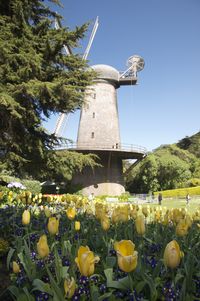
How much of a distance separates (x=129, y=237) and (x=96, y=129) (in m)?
27.9

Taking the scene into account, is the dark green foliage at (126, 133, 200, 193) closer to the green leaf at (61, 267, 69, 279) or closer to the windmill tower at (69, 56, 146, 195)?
the windmill tower at (69, 56, 146, 195)

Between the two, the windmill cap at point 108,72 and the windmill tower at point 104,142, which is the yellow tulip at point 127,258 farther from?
the windmill cap at point 108,72

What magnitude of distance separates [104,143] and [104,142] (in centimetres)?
10

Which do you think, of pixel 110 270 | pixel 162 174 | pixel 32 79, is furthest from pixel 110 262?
pixel 162 174

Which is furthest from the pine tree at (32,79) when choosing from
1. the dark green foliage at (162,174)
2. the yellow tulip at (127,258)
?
the dark green foliage at (162,174)

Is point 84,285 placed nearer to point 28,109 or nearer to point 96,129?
point 28,109

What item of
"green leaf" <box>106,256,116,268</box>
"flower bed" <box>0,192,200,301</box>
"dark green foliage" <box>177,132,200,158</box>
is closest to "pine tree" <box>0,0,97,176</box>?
"flower bed" <box>0,192,200,301</box>

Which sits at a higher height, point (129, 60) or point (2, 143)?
point (129, 60)

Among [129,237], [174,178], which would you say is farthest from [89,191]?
[129,237]

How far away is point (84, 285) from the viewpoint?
Result: 199cm

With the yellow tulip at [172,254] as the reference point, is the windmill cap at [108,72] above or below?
above

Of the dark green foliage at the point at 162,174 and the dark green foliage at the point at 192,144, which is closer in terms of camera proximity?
the dark green foliage at the point at 162,174

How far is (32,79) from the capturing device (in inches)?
435

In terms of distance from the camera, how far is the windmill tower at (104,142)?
29.9m
